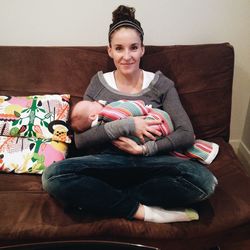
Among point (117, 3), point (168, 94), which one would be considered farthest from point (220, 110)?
point (117, 3)

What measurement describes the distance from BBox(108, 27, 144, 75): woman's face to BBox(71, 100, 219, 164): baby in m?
0.18

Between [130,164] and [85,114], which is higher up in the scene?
[85,114]

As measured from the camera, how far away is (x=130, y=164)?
52.7 inches

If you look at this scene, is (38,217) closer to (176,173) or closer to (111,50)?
(176,173)

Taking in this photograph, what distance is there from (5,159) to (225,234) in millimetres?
1105

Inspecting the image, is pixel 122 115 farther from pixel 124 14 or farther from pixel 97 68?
pixel 124 14

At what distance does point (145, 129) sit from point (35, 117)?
61cm

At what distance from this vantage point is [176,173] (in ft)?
4.17

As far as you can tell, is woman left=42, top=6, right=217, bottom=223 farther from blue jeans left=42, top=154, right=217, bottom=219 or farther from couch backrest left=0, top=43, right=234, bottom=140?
couch backrest left=0, top=43, right=234, bottom=140

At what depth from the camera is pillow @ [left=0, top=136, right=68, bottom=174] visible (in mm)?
1482

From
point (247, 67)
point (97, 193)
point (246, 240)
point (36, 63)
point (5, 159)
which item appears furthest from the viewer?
point (247, 67)

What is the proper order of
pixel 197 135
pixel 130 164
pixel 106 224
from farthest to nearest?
pixel 197 135
pixel 130 164
pixel 106 224

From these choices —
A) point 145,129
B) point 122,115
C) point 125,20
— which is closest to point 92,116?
point 122,115

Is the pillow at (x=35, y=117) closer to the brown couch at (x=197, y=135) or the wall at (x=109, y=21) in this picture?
the brown couch at (x=197, y=135)
